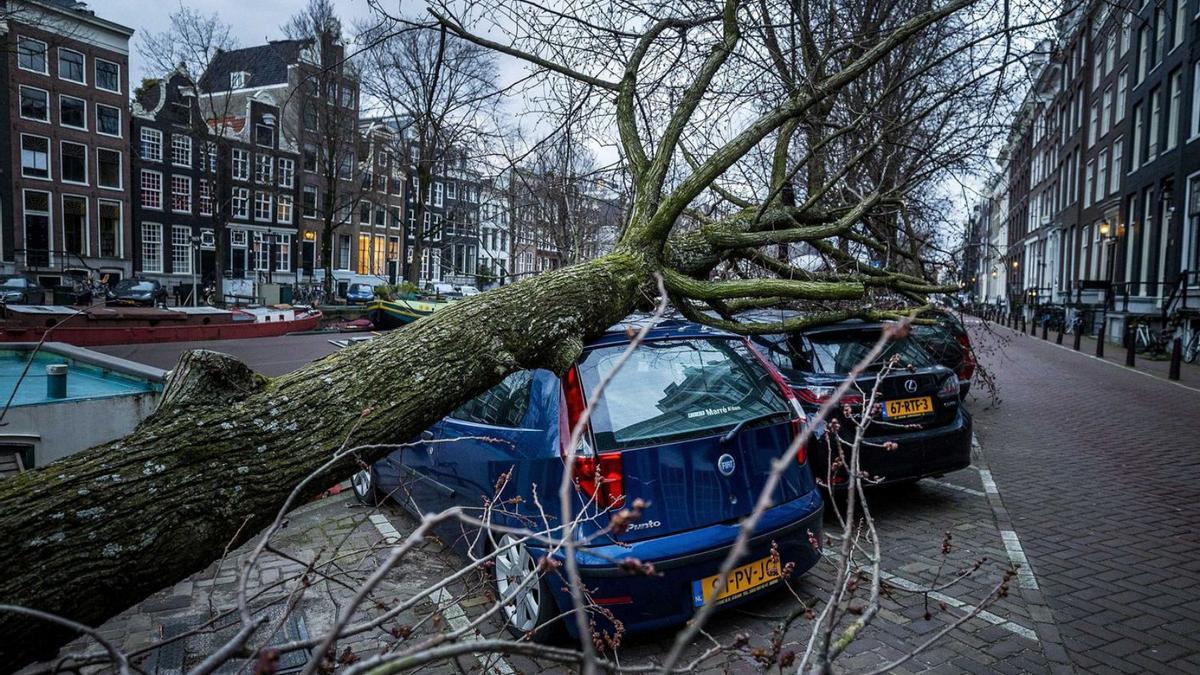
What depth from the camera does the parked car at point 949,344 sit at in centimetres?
854

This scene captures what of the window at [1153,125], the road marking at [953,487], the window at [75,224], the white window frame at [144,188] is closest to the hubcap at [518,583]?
the road marking at [953,487]

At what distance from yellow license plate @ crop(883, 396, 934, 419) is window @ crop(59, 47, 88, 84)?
4858 centimetres

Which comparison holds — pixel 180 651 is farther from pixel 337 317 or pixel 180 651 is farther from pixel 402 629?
pixel 337 317

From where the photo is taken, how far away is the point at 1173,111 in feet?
82.0

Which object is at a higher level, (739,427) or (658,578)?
(739,427)

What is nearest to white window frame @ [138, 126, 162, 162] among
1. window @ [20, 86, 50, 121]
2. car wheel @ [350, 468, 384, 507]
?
window @ [20, 86, 50, 121]

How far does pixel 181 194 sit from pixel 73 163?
6.05 metres

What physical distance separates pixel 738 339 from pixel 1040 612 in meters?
2.29

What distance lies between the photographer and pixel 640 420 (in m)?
3.66

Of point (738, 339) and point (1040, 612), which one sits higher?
point (738, 339)

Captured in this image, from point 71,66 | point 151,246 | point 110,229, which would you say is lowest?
point 151,246

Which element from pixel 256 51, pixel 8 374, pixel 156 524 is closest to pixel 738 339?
pixel 156 524

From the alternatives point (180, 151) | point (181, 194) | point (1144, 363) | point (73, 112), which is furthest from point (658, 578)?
point (180, 151)

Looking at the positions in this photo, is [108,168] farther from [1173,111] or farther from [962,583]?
[1173,111]
